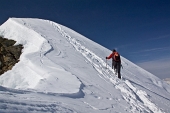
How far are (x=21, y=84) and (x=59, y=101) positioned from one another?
10.4 feet

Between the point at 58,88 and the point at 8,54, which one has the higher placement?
the point at 8,54

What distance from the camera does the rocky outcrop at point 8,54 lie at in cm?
976

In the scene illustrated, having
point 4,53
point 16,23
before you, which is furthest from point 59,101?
point 16,23

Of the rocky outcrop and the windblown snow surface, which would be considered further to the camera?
the rocky outcrop

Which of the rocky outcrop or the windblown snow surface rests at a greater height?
the rocky outcrop

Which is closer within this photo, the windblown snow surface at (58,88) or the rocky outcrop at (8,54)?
the windblown snow surface at (58,88)

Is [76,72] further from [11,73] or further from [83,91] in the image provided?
[11,73]

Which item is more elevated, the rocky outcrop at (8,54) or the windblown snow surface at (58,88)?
the rocky outcrop at (8,54)

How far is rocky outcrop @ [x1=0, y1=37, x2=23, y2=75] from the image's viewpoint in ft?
32.0

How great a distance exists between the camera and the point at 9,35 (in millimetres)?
13148

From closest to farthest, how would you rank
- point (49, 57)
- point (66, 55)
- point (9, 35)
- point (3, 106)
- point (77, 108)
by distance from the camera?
point (3, 106)
point (77, 108)
point (49, 57)
point (66, 55)
point (9, 35)

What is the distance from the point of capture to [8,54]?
10.8 metres

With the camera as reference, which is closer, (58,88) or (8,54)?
(58,88)

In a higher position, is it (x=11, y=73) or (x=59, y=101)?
(x=11, y=73)
